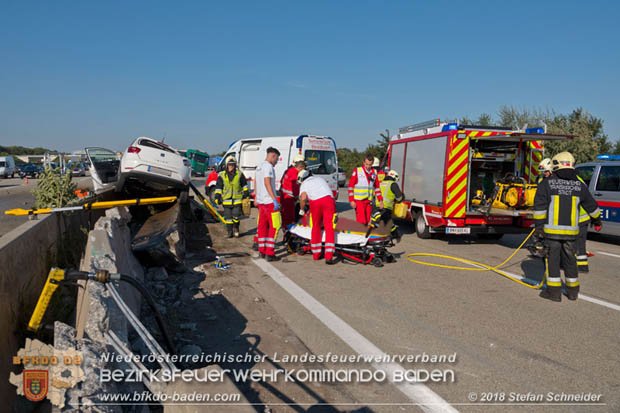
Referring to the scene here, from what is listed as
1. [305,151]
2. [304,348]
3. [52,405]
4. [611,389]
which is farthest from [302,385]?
[305,151]

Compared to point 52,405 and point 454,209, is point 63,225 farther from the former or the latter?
point 454,209

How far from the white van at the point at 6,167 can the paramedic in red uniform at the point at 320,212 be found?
140 feet

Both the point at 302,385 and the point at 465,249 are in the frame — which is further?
the point at 465,249

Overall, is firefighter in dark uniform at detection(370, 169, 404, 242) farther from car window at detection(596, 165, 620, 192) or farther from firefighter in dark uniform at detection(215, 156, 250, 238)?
car window at detection(596, 165, 620, 192)

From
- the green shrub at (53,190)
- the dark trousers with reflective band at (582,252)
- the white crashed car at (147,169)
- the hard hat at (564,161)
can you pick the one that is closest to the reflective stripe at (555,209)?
the hard hat at (564,161)

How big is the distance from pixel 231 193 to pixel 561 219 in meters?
6.57

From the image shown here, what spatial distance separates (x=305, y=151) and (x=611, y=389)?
12.5m

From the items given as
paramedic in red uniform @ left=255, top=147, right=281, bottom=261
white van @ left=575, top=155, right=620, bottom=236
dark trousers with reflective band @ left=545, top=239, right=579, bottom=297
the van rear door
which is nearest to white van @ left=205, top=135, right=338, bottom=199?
paramedic in red uniform @ left=255, top=147, right=281, bottom=261

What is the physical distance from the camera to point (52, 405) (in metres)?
2.44

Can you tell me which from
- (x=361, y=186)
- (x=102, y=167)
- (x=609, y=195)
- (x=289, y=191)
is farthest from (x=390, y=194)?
(x=102, y=167)

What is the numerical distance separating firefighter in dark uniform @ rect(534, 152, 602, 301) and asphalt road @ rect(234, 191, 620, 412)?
29 centimetres

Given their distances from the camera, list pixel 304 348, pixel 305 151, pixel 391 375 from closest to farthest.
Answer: pixel 391 375 → pixel 304 348 → pixel 305 151

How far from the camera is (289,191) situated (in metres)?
8.97

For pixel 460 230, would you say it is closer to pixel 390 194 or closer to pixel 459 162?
pixel 459 162
